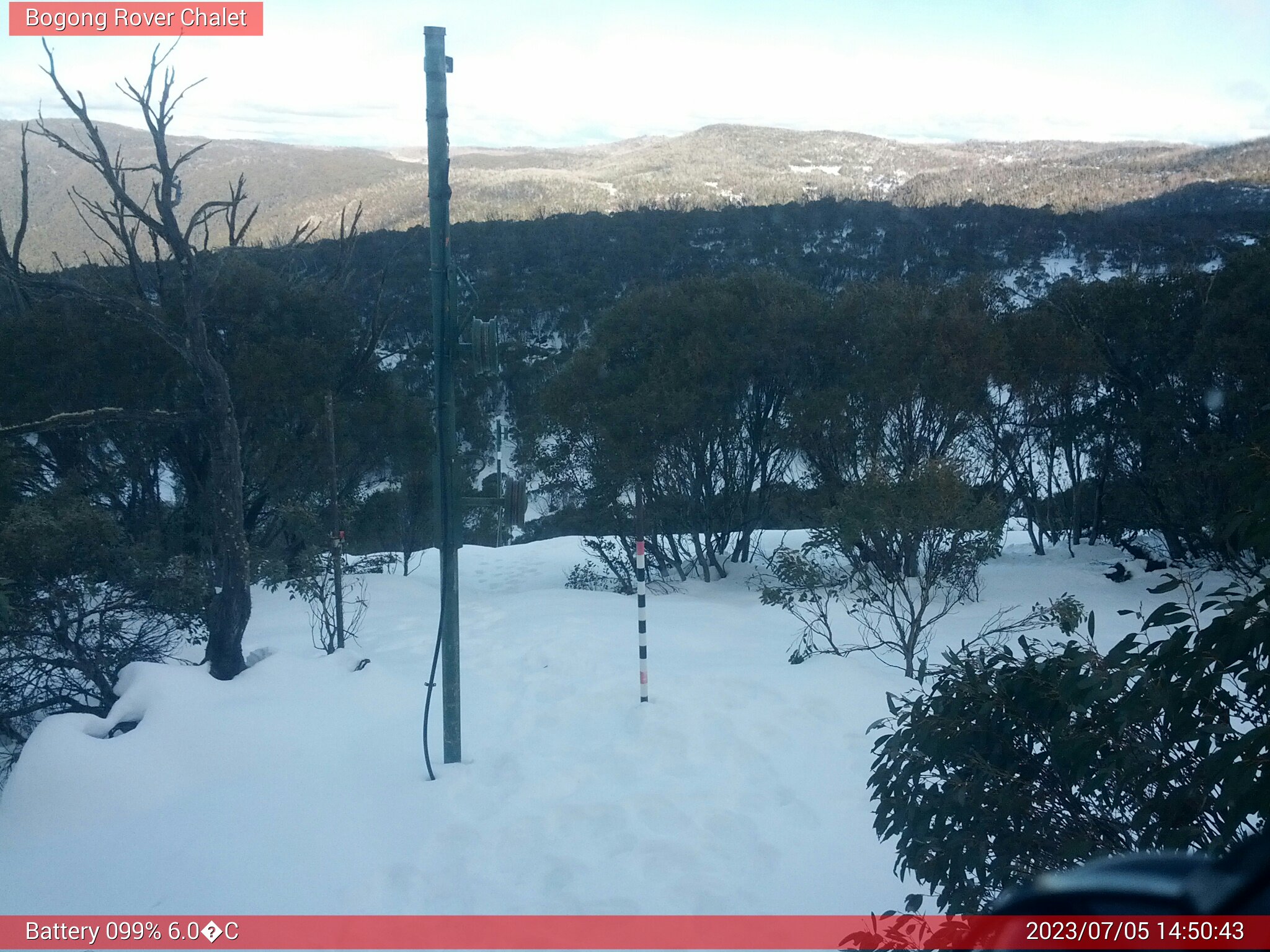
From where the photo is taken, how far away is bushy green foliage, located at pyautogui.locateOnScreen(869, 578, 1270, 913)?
202cm

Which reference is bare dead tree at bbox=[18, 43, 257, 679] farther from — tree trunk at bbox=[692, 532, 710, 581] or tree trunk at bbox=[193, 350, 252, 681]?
tree trunk at bbox=[692, 532, 710, 581]

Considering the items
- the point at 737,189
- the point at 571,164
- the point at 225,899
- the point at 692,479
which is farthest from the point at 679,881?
the point at 571,164

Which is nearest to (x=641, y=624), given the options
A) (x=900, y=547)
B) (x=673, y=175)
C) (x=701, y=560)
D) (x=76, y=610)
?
(x=900, y=547)

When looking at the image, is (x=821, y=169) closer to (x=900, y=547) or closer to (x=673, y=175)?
(x=673, y=175)

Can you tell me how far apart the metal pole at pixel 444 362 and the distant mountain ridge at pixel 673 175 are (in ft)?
62.3

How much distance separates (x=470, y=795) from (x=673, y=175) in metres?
63.0

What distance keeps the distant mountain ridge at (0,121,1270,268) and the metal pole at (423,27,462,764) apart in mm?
18990

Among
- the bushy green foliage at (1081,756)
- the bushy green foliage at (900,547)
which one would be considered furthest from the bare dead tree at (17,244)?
the bushy green foliage at (1081,756)

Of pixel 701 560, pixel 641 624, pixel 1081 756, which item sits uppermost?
pixel 1081 756

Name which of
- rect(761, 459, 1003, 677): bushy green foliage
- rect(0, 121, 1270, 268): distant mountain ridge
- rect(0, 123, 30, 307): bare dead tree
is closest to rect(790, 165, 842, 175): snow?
rect(0, 121, 1270, 268): distant mountain ridge

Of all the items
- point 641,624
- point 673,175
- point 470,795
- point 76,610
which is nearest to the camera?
point 470,795

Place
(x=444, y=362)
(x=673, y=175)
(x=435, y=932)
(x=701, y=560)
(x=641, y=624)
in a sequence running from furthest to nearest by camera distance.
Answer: (x=673, y=175) < (x=701, y=560) < (x=641, y=624) < (x=444, y=362) < (x=435, y=932)

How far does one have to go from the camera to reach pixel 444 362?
17.4ft

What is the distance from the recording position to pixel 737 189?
2228 inches
